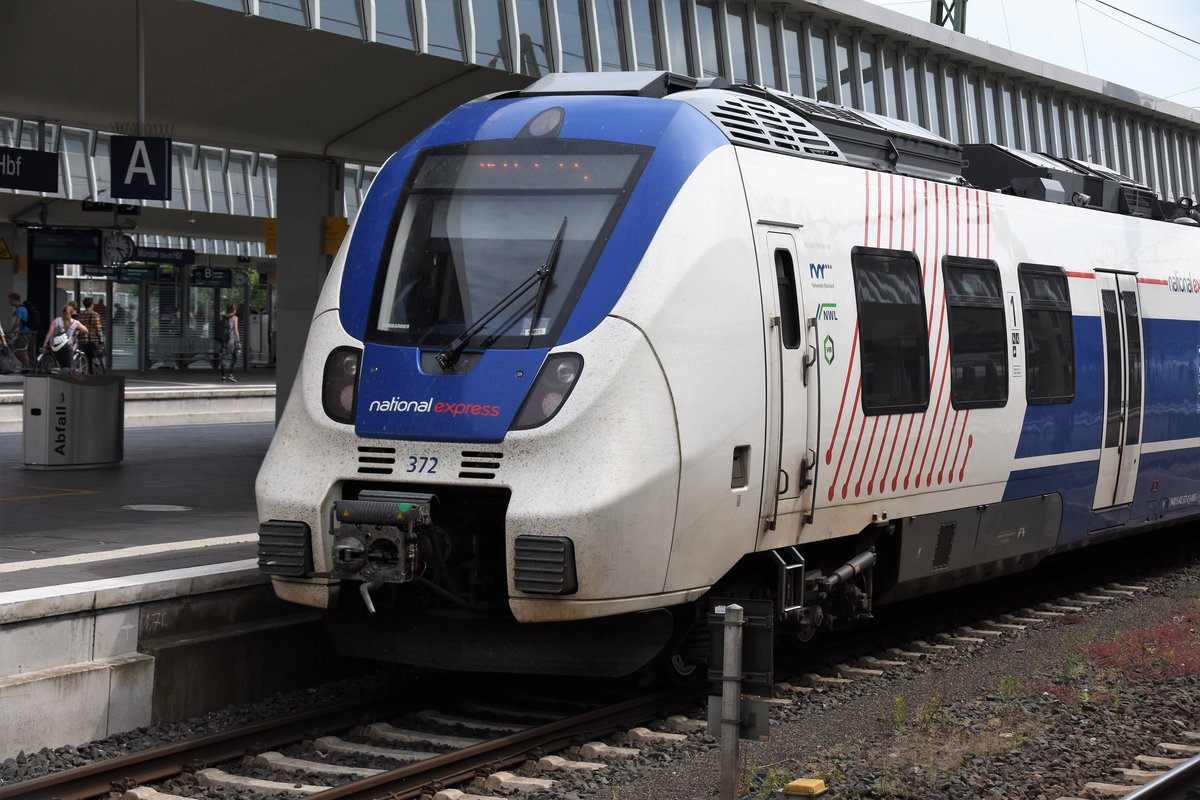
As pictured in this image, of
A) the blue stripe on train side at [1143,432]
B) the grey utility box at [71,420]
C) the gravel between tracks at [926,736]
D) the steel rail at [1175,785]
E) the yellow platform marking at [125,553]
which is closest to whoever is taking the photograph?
the steel rail at [1175,785]

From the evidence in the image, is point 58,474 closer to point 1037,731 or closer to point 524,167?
point 524,167

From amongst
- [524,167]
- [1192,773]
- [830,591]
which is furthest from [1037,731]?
[524,167]

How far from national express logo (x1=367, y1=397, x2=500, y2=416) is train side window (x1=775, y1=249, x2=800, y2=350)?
187 centimetres

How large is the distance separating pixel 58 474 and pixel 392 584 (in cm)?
821

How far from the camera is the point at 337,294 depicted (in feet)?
27.6

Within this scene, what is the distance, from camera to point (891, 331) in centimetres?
947

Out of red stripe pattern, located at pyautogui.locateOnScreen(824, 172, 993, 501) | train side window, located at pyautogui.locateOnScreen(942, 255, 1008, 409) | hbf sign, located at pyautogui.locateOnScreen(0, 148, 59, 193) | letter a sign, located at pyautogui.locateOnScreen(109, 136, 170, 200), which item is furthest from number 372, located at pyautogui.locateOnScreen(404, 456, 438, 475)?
hbf sign, located at pyautogui.locateOnScreen(0, 148, 59, 193)

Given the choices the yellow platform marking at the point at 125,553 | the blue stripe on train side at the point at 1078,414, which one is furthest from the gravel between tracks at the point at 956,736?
the yellow platform marking at the point at 125,553

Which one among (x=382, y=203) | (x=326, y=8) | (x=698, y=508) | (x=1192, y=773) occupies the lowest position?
(x=1192, y=773)

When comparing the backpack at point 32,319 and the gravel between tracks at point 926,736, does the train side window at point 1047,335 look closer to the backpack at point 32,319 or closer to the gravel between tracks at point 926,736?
the gravel between tracks at point 926,736

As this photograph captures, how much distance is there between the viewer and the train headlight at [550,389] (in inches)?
296

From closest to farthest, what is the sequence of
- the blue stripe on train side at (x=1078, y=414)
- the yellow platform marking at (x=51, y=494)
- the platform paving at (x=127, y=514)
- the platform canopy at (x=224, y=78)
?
the platform paving at (x=127, y=514), the blue stripe on train side at (x=1078, y=414), the yellow platform marking at (x=51, y=494), the platform canopy at (x=224, y=78)

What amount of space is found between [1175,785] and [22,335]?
32.7 metres

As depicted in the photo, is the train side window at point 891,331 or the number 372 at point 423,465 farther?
the train side window at point 891,331
